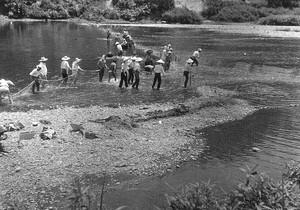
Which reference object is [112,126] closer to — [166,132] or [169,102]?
[166,132]

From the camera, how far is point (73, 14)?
356ft

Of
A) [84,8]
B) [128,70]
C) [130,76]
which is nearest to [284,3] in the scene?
[84,8]

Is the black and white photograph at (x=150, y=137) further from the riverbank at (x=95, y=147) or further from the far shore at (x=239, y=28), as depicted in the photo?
the far shore at (x=239, y=28)

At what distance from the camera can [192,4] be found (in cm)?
12181

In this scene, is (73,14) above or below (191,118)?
above

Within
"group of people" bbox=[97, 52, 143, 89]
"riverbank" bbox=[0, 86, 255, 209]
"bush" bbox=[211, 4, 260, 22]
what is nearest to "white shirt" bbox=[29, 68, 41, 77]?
"riverbank" bbox=[0, 86, 255, 209]

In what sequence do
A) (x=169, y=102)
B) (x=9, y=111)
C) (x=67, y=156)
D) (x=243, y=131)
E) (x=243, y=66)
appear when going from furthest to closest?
(x=243, y=66) → (x=169, y=102) → (x=9, y=111) → (x=243, y=131) → (x=67, y=156)

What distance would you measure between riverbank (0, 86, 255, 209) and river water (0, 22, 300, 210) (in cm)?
104

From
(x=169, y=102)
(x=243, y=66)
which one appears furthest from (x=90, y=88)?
(x=243, y=66)

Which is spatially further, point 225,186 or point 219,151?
point 219,151

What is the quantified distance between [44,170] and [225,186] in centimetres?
688

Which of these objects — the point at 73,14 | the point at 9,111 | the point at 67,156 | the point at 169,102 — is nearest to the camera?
the point at 67,156

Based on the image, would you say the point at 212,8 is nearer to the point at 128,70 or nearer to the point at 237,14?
the point at 237,14

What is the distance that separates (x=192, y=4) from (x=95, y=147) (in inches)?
4507
